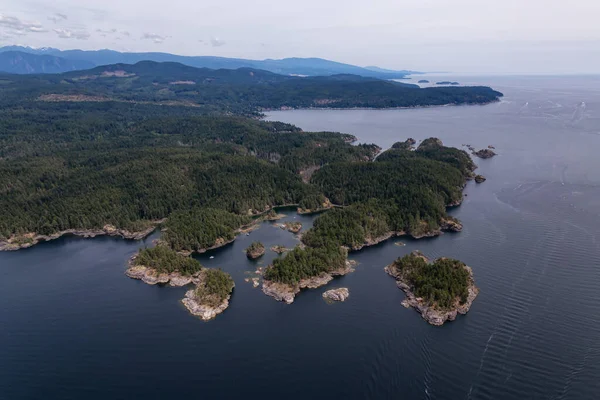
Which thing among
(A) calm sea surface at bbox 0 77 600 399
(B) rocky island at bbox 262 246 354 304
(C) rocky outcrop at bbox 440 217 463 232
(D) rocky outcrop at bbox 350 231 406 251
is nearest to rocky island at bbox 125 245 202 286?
(A) calm sea surface at bbox 0 77 600 399

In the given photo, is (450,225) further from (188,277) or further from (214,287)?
(188,277)

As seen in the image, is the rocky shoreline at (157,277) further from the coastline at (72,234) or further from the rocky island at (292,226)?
the rocky island at (292,226)

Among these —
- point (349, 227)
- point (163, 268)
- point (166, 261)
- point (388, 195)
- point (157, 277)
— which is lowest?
point (157, 277)

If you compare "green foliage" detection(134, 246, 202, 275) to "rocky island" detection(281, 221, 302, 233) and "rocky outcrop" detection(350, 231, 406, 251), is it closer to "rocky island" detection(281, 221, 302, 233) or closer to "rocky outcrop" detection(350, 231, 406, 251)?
"rocky island" detection(281, 221, 302, 233)

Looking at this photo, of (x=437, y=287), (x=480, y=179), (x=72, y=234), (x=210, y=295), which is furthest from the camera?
(x=480, y=179)

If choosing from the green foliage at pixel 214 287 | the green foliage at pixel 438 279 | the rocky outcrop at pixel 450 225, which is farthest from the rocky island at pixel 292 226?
the rocky outcrop at pixel 450 225

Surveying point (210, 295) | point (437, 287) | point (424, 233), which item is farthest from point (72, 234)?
point (424, 233)
